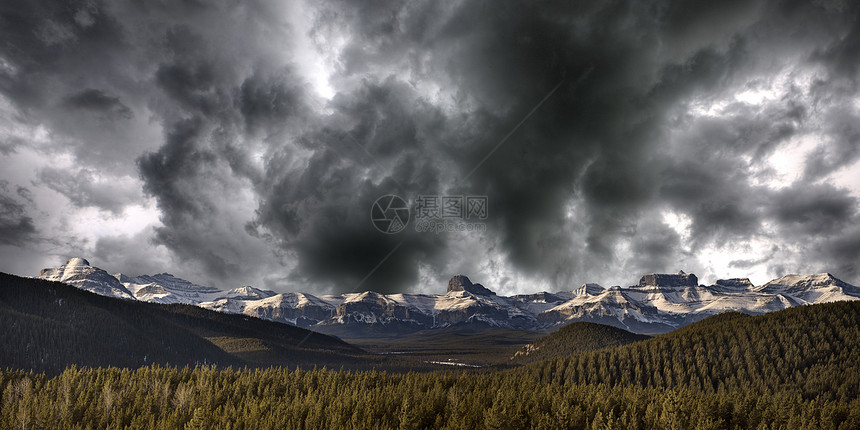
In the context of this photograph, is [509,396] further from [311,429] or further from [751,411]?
[751,411]

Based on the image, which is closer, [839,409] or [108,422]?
[108,422]

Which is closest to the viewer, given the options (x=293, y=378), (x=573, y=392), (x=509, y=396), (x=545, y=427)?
(x=545, y=427)

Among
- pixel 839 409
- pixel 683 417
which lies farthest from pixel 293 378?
pixel 839 409

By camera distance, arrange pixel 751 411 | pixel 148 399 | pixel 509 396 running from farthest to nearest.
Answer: pixel 751 411 < pixel 509 396 < pixel 148 399

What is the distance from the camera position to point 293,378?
117m

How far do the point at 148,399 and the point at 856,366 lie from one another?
256m

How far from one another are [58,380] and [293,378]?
50.5m

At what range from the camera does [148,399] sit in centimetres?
7588

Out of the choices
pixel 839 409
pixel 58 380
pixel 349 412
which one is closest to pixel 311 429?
pixel 349 412

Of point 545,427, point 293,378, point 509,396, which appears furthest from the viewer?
point 293,378

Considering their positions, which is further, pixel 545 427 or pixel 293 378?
pixel 293 378

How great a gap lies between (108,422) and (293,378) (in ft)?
163

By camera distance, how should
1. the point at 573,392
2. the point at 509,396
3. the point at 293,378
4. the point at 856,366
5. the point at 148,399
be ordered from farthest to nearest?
the point at 856,366 → the point at 293,378 → the point at 573,392 → the point at 509,396 → the point at 148,399

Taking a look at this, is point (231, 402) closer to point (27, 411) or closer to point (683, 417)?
point (27, 411)
